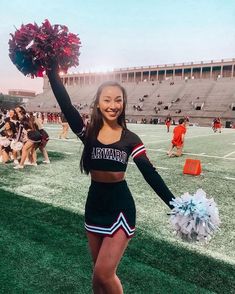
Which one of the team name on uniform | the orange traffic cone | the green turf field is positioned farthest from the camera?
the orange traffic cone

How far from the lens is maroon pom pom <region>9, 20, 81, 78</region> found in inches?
98.1

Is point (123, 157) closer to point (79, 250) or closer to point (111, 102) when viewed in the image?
point (111, 102)

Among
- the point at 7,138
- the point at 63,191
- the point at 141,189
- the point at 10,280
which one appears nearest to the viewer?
the point at 10,280

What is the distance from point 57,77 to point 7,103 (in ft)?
248

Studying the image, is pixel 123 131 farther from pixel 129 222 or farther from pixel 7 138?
pixel 7 138

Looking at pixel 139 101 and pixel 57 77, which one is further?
pixel 139 101

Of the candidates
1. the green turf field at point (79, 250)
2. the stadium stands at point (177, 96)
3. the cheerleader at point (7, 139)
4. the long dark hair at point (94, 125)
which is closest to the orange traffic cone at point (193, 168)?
the green turf field at point (79, 250)

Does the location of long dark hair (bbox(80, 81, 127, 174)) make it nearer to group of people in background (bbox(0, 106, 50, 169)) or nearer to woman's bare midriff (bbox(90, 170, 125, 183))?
woman's bare midriff (bbox(90, 170, 125, 183))

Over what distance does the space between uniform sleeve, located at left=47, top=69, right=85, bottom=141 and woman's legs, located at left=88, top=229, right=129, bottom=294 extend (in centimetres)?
83

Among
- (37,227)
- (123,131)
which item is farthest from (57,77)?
(37,227)

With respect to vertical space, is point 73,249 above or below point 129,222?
below

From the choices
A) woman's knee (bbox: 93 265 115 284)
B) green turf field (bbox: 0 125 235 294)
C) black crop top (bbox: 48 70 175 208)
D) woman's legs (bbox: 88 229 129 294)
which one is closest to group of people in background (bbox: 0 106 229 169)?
green turf field (bbox: 0 125 235 294)

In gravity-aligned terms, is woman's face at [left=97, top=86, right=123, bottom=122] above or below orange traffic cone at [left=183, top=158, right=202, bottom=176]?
above

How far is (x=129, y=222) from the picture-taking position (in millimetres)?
2352
